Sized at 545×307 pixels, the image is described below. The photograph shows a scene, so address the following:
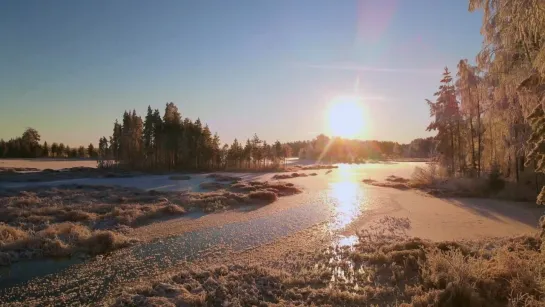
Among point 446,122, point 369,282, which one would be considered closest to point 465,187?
point 446,122

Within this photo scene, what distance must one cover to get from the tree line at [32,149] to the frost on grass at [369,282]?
403 feet

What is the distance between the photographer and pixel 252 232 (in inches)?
624

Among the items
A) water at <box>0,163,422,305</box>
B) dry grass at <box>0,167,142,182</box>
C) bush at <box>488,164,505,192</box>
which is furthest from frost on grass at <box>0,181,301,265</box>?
bush at <box>488,164,505,192</box>

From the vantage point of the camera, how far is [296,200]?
2812cm

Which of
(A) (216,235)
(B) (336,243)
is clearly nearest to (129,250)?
(A) (216,235)

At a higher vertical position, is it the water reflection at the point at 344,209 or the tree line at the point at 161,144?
the tree line at the point at 161,144

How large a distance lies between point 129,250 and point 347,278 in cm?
894

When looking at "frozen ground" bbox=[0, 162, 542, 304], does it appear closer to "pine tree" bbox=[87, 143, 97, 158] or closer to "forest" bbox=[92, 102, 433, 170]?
"forest" bbox=[92, 102, 433, 170]

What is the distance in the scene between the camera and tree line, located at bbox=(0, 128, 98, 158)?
102m

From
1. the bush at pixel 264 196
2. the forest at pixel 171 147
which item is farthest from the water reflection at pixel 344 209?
the forest at pixel 171 147

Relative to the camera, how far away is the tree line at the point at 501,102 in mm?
6582

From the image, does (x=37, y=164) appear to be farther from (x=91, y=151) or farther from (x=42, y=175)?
(x=91, y=151)

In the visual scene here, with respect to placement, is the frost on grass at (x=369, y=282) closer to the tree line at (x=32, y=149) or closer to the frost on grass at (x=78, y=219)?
the frost on grass at (x=78, y=219)

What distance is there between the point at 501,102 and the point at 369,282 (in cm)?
1813
